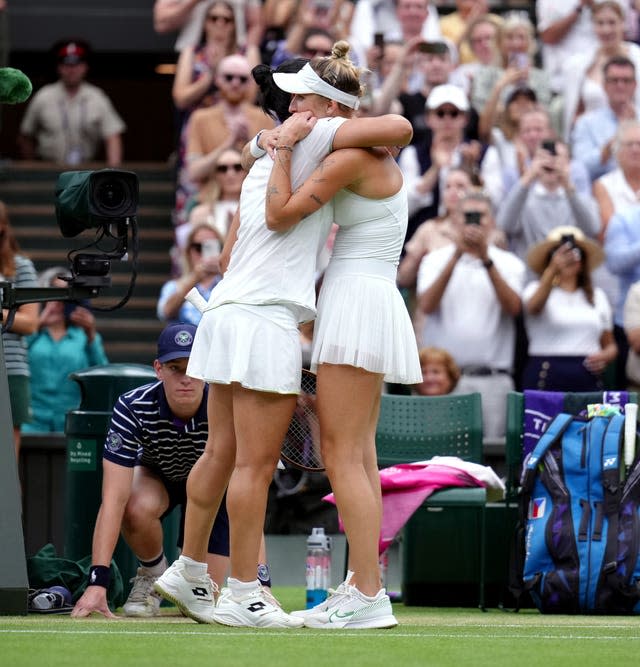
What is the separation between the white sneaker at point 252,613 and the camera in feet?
20.8

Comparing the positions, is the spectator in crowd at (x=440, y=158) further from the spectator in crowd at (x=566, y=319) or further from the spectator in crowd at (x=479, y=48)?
the spectator in crowd at (x=566, y=319)

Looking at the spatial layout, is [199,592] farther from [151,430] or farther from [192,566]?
[151,430]

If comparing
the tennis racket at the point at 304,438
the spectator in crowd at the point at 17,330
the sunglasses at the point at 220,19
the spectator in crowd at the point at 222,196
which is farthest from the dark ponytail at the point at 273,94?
the sunglasses at the point at 220,19

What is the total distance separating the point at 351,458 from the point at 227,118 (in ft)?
22.4

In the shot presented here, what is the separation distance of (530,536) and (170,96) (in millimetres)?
11698

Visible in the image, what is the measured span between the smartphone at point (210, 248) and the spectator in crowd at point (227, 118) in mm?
1413

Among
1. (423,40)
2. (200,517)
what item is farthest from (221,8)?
(200,517)

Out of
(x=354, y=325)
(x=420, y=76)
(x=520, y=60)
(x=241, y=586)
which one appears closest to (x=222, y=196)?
(x=420, y=76)

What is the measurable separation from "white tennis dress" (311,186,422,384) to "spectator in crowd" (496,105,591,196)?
609 cm

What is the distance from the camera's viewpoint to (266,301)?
6.29 metres

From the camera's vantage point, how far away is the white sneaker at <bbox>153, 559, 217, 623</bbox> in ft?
21.3

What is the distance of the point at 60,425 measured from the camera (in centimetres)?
1116

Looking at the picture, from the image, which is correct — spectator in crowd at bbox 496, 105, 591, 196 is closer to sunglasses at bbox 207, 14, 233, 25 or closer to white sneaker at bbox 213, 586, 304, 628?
sunglasses at bbox 207, 14, 233, 25

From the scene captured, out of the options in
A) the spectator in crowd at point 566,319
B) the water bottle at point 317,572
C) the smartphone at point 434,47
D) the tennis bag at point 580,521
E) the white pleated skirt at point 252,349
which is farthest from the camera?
the smartphone at point 434,47
